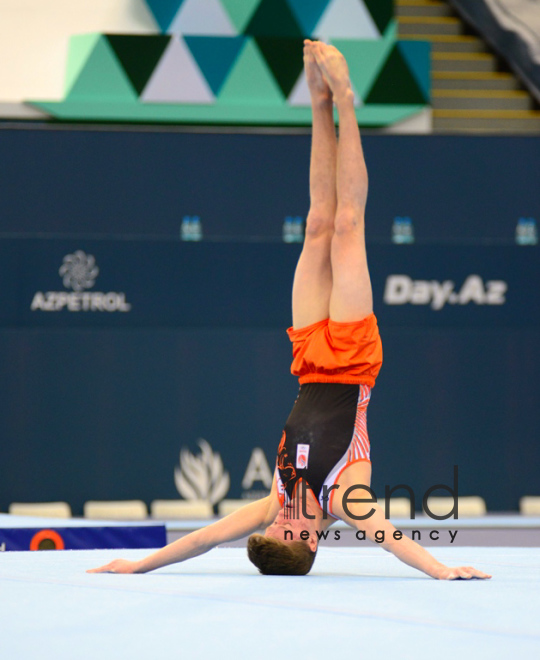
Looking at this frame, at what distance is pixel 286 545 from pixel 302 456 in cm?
31

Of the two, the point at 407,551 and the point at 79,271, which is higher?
the point at 79,271

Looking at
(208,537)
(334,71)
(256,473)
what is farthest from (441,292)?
(208,537)

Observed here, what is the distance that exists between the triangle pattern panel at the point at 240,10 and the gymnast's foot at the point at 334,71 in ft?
20.2

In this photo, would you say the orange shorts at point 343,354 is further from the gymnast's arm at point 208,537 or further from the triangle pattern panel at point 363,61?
the triangle pattern panel at point 363,61

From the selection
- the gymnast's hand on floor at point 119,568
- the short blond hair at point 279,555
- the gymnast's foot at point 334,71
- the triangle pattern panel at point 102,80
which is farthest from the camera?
the triangle pattern panel at point 102,80

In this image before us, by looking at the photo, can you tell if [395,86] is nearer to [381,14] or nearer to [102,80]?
[381,14]

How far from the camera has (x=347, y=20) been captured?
31.4 feet

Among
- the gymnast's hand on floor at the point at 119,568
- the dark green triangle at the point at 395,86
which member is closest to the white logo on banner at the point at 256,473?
the dark green triangle at the point at 395,86

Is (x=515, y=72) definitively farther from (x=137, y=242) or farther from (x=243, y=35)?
(x=137, y=242)

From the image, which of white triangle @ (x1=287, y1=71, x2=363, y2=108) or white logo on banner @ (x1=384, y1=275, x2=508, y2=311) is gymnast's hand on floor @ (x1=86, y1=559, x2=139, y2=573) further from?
white triangle @ (x1=287, y1=71, x2=363, y2=108)

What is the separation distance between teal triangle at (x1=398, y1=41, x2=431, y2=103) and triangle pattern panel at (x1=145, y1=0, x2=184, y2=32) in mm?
→ 2132

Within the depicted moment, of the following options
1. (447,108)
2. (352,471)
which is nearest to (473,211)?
(447,108)

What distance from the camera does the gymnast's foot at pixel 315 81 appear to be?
381 centimetres

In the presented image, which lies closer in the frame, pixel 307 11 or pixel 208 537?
pixel 208 537
